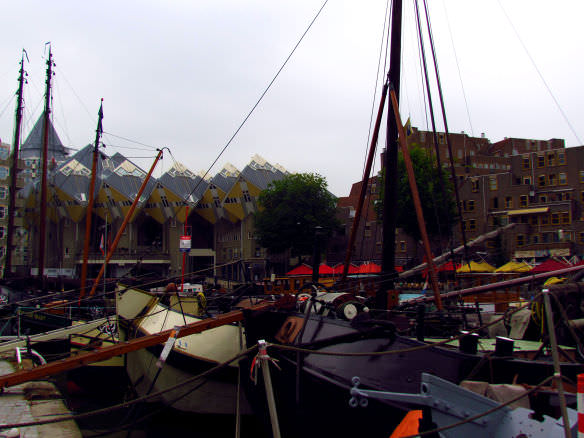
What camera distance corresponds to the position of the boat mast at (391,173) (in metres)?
11.1

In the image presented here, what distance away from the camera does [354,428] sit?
615 centimetres

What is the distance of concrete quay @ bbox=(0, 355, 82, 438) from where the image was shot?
909cm

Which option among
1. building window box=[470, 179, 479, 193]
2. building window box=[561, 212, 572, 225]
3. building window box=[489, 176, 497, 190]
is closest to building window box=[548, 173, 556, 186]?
building window box=[489, 176, 497, 190]

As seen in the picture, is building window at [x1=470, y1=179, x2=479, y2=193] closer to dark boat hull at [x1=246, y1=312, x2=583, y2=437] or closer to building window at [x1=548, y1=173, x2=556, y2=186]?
building window at [x1=548, y1=173, x2=556, y2=186]

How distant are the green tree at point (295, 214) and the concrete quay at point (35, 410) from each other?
146 feet

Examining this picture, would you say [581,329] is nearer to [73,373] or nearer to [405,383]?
[405,383]

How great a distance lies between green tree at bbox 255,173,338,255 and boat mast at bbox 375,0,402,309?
4398cm

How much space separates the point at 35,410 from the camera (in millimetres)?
10172

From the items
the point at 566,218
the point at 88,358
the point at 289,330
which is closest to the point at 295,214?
the point at 566,218

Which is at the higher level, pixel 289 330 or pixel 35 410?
pixel 289 330

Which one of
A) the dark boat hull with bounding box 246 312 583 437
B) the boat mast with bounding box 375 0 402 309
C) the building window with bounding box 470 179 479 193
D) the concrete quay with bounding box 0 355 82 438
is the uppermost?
the building window with bounding box 470 179 479 193

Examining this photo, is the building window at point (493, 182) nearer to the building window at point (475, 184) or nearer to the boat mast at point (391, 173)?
the building window at point (475, 184)

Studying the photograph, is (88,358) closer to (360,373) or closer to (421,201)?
(360,373)

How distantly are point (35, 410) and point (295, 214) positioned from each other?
158 ft
